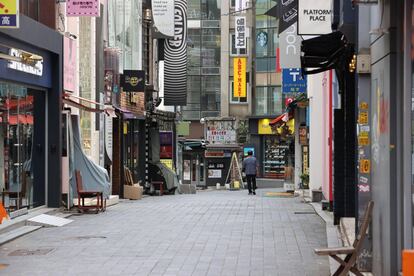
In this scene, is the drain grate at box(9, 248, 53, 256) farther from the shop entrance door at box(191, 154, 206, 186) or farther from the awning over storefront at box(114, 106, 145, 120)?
the shop entrance door at box(191, 154, 206, 186)

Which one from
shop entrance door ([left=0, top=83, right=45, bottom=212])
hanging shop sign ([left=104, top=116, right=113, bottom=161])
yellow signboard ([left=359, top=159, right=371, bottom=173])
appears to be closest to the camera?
yellow signboard ([left=359, top=159, right=371, bottom=173])

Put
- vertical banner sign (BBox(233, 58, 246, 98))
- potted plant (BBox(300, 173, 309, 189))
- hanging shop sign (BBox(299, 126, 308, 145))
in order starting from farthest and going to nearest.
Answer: vertical banner sign (BBox(233, 58, 246, 98))
hanging shop sign (BBox(299, 126, 308, 145))
potted plant (BBox(300, 173, 309, 189))

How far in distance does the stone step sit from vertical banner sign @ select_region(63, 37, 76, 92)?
16.5 ft

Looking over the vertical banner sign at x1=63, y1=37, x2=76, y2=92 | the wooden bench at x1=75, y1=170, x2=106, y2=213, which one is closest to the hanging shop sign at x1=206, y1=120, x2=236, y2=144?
the vertical banner sign at x1=63, y1=37, x2=76, y2=92

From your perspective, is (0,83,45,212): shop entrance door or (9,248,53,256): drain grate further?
(0,83,45,212): shop entrance door

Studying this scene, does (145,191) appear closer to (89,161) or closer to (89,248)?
(89,161)

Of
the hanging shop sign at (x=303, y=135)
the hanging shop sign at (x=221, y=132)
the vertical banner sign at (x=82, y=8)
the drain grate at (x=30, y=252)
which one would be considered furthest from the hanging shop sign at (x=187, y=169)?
the drain grate at (x=30, y=252)

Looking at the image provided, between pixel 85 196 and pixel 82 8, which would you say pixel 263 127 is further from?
pixel 85 196

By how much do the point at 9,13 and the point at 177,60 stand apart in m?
21.3

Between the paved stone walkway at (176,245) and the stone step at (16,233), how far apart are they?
141 millimetres

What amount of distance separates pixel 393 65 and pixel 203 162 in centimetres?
4372

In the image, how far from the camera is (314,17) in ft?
44.1

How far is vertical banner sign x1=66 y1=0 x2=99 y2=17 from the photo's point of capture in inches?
699

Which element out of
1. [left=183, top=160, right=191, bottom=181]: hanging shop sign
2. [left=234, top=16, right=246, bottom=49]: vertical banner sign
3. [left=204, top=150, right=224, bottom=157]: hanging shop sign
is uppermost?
[left=234, top=16, right=246, bottom=49]: vertical banner sign
